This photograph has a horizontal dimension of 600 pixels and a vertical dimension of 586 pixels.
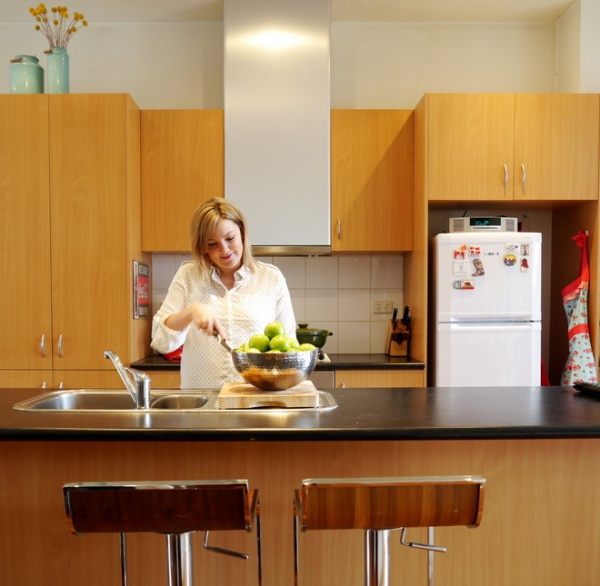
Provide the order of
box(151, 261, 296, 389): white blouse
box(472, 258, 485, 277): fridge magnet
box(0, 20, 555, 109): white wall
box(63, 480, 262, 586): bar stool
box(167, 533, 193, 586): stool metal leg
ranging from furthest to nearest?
box(0, 20, 555, 109): white wall → box(472, 258, 485, 277): fridge magnet → box(151, 261, 296, 389): white blouse → box(167, 533, 193, 586): stool metal leg → box(63, 480, 262, 586): bar stool

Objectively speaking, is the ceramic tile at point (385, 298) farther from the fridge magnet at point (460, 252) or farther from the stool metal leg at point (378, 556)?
the stool metal leg at point (378, 556)

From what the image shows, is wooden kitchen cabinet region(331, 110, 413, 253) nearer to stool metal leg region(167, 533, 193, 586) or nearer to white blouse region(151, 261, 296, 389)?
white blouse region(151, 261, 296, 389)

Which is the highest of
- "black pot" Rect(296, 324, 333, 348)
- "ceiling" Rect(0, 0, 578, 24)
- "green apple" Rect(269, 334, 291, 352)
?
"ceiling" Rect(0, 0, 578, 24)

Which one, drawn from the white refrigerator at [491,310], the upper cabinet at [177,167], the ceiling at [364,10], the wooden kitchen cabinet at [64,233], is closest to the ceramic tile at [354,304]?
the white refrigerator at [491,310]

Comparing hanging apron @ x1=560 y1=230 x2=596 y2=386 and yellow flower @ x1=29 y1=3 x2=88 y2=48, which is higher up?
yellow flower @ x1=29 y1=3 x2=88 y2=48

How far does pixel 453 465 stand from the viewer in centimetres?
159

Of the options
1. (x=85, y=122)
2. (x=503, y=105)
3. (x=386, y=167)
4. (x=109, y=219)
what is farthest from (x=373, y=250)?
(x=85, y=122)

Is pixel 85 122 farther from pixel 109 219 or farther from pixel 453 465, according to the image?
pixel 453 465

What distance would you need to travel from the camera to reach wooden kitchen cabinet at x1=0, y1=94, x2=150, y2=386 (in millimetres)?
3014

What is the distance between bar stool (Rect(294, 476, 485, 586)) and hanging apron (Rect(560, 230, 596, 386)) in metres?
2.09

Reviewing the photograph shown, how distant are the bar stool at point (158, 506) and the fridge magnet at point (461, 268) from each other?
209 cm

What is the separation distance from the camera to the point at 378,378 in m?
3.02

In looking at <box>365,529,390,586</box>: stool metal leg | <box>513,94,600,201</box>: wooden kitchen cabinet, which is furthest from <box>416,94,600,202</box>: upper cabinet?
<box>365,529,390,586</box>: stool metal leg

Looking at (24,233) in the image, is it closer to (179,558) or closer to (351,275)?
(351,275)
